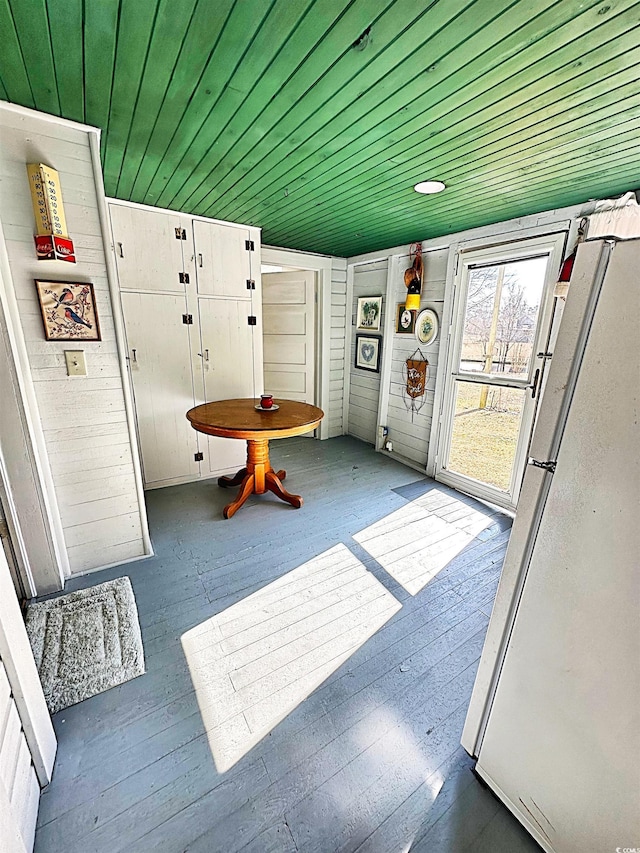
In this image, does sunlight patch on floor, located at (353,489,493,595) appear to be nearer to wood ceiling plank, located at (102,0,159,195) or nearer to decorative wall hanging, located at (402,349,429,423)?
decorative wall hanging, located at (402,349,429,423)

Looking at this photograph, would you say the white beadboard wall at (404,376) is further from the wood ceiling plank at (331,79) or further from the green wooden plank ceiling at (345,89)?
the wood ceiling plank at (331,79)

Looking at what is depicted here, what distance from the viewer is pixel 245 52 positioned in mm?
1158

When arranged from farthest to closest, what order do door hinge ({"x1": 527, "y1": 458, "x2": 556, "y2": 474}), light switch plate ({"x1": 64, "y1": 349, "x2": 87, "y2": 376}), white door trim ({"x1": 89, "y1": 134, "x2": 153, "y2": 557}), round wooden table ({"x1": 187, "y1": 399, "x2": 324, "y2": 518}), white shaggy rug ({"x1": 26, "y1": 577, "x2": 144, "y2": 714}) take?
round wooden table ({"x1": 187, "y1": 399, "x2": 324, "y2": 518}), light switch plate ({"x1": 64, "y1": 349, "x2": 87, "y2": 376}), white door trim ({"x1": 89, "y1": 134, "x2": 153, "y2": 557}), white shaggy rug ({"x1": 26, "y1": 577, "x2": 144, "y2": 714}), door hinge ({"x1": 527, "y1": 458, "x2": 556, "y2": 474})

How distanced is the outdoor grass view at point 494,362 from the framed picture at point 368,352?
1.22 meters

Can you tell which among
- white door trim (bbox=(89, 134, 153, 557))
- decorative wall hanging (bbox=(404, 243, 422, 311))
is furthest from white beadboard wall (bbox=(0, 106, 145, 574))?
decorative wall hanging (bbox=(404, 243, 422, 311))

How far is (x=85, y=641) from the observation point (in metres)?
1.68

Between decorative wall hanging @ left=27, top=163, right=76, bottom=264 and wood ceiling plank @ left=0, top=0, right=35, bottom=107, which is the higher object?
wood ceiling plank @ left=0, top=0, right=35, bottom=107

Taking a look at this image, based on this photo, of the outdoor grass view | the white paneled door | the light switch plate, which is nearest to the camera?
the light switch plate

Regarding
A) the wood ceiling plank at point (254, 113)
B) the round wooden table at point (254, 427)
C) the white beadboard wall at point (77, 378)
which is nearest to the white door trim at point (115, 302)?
the white beadboard wall at point (77, 378)

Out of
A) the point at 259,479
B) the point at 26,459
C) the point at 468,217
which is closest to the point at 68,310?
the point at 26,459

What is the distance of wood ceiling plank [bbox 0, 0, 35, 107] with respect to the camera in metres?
1.06

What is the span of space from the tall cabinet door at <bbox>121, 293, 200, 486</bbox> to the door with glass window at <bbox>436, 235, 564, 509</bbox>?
8.14 feet

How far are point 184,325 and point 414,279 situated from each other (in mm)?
2241

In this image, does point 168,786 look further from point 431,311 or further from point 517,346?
point 431,311
